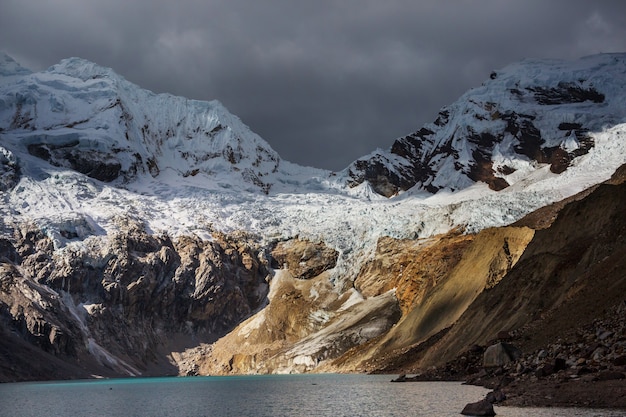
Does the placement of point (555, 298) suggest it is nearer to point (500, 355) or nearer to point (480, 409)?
point (500, 355)

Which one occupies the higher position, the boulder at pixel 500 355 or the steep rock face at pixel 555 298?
the steep rock face at pixel 555 298

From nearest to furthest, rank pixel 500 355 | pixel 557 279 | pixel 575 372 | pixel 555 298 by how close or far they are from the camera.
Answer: pixel 575 372 < pixel 500 355 < pixel 555 298 < pixel 557 279

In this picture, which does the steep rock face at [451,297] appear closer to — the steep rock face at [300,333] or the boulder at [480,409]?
the steep rock face at [300,333]

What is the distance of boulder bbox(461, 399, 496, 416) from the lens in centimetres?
3369

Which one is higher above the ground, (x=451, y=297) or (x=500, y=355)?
(x=451, y=297)

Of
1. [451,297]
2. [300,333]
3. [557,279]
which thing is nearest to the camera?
[557,279]

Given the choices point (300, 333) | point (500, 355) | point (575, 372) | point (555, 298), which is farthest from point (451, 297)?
point (575, 372)

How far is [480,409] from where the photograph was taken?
112 feet

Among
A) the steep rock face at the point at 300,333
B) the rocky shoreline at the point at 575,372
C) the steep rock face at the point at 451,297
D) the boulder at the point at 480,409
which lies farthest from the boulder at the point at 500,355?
the steep rock face at the point at 300,333

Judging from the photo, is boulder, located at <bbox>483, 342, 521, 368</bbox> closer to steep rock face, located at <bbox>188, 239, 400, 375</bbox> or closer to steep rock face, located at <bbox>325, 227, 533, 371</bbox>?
steep rock face, located at <bbox>325, 227, 533, 371</bbox>

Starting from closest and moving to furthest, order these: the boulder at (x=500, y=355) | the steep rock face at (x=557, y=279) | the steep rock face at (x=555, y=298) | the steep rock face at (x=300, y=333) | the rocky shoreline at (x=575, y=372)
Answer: the rocky shoreline at (x=575, y=372)
the steep rock face at (x=555, y=298)
the boulder at (x=500, y=355)
the steep rock face at (x=557, y=279)
the steep rock face at (x=300, y=333)

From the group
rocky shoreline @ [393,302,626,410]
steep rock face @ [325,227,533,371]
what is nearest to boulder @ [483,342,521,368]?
rocky shoreline @ [393,302,626,410]

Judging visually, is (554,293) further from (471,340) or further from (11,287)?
(11,287)

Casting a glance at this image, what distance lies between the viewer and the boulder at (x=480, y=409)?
3369cm
